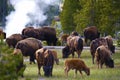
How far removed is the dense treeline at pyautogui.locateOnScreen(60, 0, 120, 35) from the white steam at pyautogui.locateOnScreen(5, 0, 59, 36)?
17.0m

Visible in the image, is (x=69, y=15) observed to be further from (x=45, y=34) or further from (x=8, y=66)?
(x=8, y=66)

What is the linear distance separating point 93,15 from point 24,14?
32782 millimetres

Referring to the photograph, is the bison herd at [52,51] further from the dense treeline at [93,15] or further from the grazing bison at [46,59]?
the dense treeline at [93,15]

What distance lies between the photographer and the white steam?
265ft

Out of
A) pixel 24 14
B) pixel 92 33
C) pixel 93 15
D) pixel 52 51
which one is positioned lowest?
pixel 24 14

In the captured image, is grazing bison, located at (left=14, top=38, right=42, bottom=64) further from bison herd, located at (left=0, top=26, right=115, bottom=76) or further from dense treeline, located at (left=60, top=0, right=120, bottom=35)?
dense treeline, located at (left=60, top=0, right=120, bottom=35)

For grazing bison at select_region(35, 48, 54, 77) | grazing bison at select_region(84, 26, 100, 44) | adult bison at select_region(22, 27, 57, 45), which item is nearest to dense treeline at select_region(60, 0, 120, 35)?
grazing bison at select_region(84, 26, 100, 44)

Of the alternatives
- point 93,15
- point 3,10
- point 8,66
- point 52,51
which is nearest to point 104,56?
point 52,51

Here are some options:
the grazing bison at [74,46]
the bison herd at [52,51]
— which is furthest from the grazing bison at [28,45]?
the grazing bison at [74,46]

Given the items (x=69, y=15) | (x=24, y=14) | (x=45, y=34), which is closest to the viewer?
(x=45, y=34)

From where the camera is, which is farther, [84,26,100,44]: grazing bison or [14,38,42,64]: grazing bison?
[84,26,100,44]: grazing bison

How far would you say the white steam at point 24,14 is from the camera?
265ft

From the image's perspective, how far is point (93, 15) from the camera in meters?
54.7

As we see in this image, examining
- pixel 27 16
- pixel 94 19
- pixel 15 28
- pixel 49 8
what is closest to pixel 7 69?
pixel 94 19
